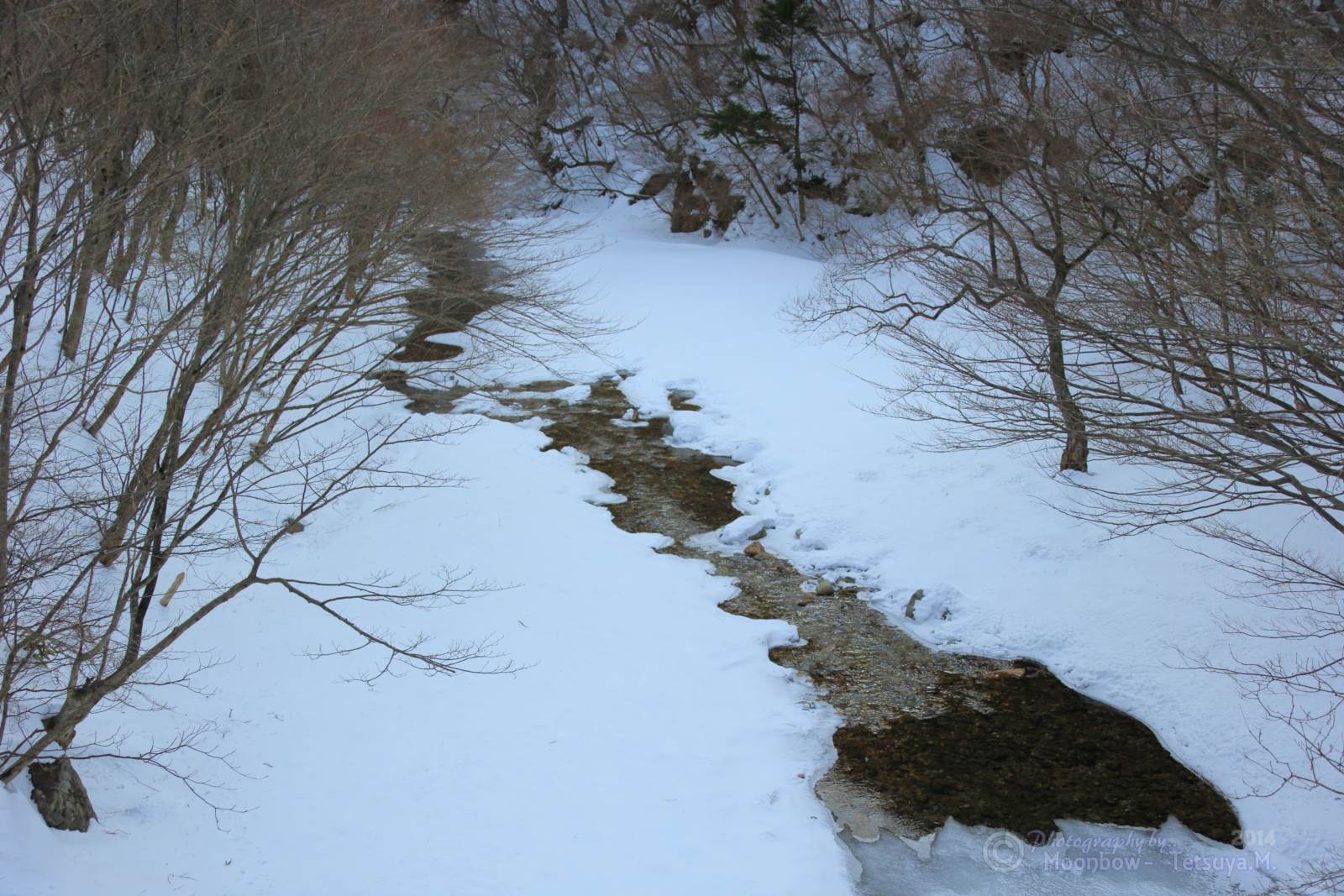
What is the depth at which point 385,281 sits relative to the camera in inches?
378

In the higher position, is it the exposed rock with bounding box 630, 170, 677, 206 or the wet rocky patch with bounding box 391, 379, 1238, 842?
the exposed rock with bounding box 630, 170, 677, 206

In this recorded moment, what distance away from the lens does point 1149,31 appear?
20.9ft

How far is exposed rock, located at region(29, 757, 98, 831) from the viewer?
5605mm

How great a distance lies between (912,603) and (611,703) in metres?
3.12

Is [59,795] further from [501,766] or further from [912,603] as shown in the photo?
[912,603]

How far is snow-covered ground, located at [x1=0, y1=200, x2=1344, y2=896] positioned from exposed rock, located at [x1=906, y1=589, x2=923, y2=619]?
10cm

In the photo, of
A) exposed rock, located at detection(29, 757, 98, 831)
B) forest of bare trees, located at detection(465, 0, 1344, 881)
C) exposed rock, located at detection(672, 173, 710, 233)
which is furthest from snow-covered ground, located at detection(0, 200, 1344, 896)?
exposed rock, located at detection(672, 173, 710, 233)

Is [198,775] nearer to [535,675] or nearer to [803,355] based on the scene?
[535,675]

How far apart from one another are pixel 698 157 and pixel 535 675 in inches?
779

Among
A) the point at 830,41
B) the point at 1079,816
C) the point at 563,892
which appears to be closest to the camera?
the point at 563,892

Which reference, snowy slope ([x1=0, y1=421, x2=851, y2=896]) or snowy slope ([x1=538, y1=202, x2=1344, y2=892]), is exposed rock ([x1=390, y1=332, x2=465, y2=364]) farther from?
snowy slope ([x1=0, y1=421, x2=851, y2=896])

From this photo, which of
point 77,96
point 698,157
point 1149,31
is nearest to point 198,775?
point 77,96

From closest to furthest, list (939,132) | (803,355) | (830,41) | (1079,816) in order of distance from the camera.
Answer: (1079,816) → (939,132) → (803,355) → (830,41)

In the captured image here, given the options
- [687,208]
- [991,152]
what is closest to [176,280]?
[991,152]
